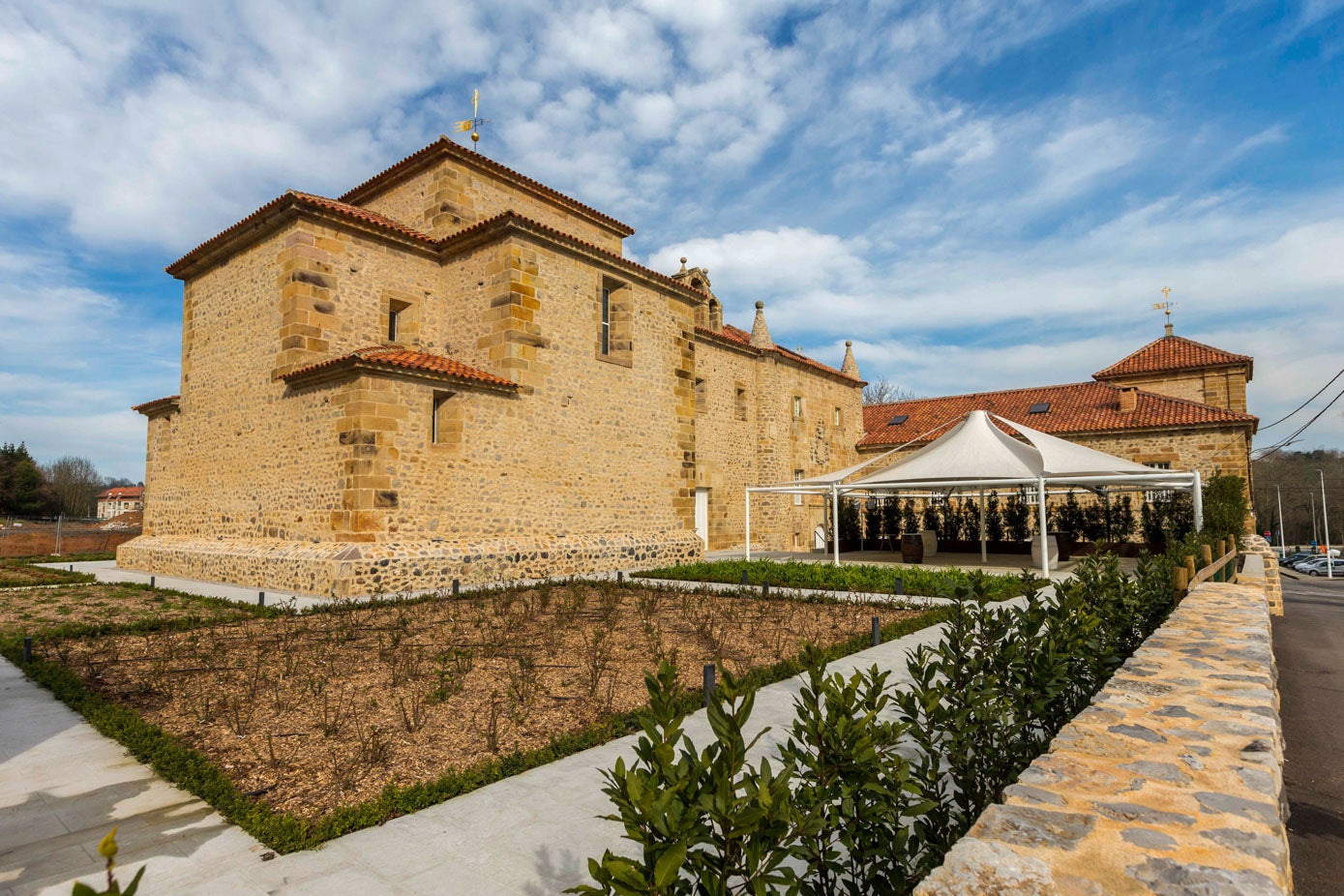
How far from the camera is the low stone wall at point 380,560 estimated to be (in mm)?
10539

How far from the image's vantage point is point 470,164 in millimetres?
14578

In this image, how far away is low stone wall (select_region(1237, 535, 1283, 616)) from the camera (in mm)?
10312

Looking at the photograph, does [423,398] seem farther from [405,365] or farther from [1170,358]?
[1170,358]

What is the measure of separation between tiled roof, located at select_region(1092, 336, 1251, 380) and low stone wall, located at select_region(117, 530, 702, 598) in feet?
72.3

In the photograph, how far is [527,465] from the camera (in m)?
13.1

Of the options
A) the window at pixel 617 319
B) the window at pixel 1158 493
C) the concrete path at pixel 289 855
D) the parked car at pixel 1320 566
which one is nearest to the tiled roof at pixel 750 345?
the window at pixel 617 319

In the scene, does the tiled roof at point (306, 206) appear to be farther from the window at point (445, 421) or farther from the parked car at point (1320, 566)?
the parked car at point (1320, 566)

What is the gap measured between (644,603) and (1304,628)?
13.0 meters

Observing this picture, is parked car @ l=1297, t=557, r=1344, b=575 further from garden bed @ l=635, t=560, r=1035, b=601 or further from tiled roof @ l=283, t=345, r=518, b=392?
tiled roof @ l=283, t=345, r=518, b=392

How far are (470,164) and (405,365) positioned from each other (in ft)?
19.0

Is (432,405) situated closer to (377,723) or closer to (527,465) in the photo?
(527,465)

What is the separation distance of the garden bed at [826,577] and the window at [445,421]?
14.8ft

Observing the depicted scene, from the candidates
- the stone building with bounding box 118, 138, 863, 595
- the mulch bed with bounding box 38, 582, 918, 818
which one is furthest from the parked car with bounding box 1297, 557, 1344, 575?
the mulch bed with bounding box 38, 582, 918, 818

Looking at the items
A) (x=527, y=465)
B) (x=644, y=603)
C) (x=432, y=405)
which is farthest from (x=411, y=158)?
(x=644, y=603)
